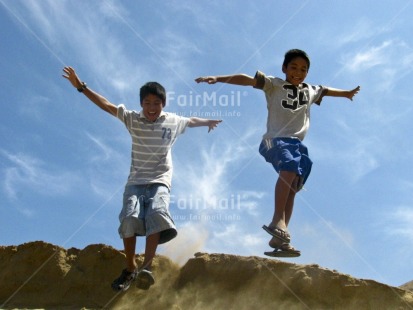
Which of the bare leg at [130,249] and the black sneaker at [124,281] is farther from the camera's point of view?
the bare leg at [130,249]

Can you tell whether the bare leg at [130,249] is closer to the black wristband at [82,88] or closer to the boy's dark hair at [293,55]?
the black wristband at [82,88]

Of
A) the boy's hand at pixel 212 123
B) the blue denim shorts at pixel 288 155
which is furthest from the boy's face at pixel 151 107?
the blue denim shorts at pixel 288 155

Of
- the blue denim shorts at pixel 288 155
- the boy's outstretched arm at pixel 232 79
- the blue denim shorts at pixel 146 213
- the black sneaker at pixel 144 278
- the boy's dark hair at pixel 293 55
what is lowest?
the black sneaker at pixel 144 278

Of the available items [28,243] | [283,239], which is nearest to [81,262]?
[28,243]

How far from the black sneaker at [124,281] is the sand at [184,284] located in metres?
1.68

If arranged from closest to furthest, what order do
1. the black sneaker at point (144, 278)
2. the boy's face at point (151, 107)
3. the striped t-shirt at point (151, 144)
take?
the black sneaker at point (144, 278), the striped t-shirt at point (151, 144), the boy's face at point (151, 107)

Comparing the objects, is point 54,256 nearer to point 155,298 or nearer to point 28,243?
point 28,243

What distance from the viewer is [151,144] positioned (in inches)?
183

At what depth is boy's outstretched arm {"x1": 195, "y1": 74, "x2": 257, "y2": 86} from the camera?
4.31 meters

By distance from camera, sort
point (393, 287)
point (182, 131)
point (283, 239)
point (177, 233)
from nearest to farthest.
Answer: point (283, 239)
point (177, 233)
point (182, 131)
point (393, 287)

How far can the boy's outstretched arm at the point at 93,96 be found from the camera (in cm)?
476

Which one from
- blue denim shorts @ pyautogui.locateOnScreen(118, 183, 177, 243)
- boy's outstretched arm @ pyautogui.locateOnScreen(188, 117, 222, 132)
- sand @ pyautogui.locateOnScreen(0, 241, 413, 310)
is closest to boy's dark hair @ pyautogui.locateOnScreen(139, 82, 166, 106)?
boy's outstretched arm @ pyautogui.locateOnScreen(188, 117, 222, 132)

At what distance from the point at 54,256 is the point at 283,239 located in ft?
11.7

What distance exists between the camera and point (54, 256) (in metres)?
6.59
